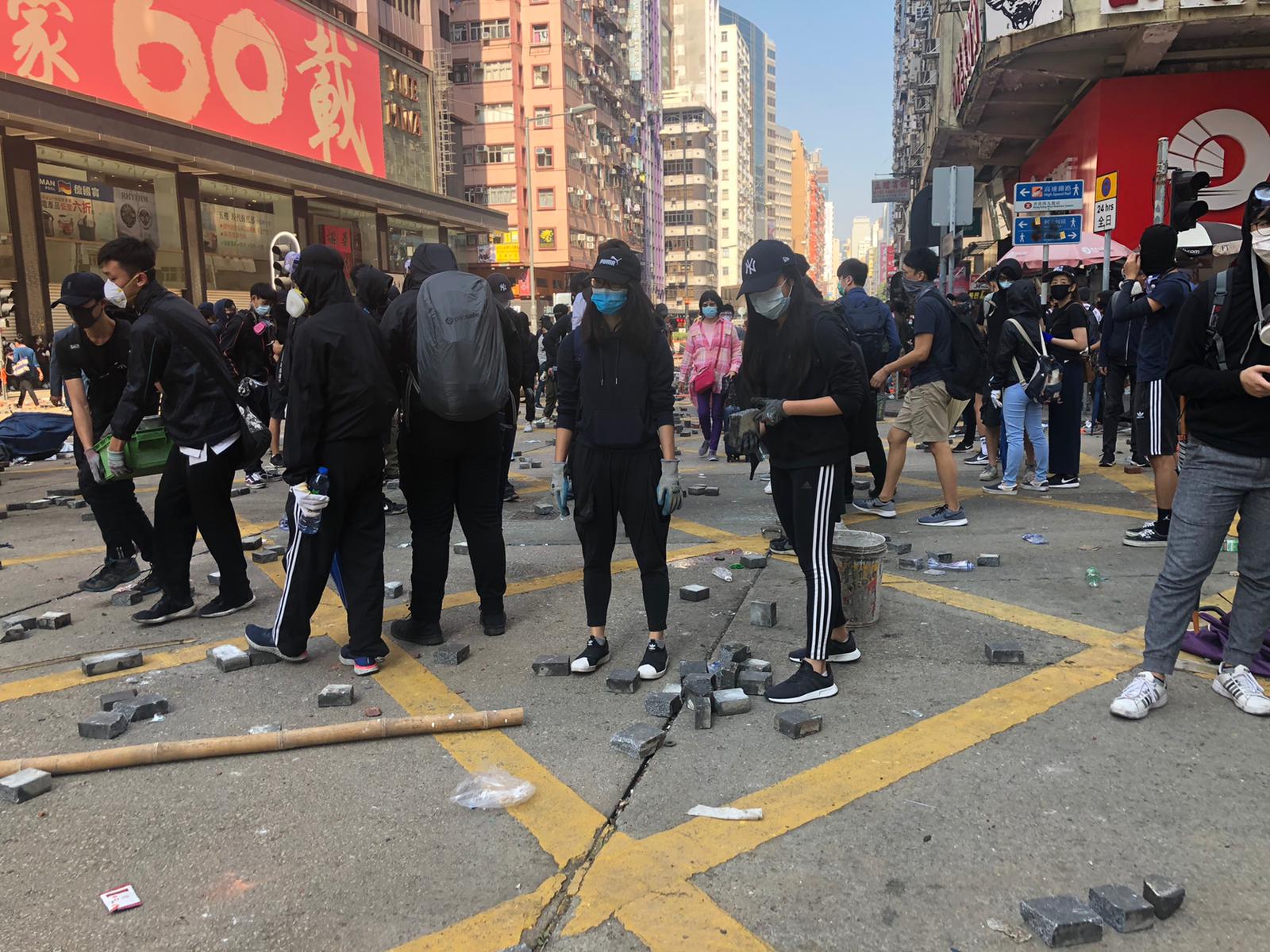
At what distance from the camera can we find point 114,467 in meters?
5.03

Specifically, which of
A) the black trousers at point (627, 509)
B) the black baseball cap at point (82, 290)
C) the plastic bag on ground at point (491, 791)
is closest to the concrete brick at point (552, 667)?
the black trousers at point (627, 509)

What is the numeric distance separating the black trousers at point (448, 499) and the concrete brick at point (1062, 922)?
3.13 meters

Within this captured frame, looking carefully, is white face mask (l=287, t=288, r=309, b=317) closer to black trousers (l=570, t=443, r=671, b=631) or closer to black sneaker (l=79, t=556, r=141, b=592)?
black trousers (l=570, t=443, r=671, b=631)

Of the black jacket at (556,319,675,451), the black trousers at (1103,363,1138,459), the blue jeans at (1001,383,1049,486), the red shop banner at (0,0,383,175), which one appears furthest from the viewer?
the red shop banner at (0,0,383,175)

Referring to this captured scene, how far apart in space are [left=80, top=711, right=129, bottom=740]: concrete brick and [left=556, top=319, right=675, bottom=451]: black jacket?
221cm

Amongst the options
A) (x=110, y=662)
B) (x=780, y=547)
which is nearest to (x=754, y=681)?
(x=780, y=547)

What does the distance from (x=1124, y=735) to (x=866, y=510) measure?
13.9 feet

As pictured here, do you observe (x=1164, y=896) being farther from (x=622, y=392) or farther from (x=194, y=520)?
(x=194, y=520)

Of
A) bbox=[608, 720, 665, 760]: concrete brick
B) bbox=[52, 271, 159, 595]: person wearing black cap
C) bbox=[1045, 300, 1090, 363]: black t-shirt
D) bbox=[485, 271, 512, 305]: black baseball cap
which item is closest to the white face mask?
bbox=[52, 271, 159, 595]: person wearing black cap

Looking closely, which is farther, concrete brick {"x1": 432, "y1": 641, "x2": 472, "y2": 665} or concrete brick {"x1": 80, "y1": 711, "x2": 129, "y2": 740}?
concrete brick {"x1": 432, "y1": 641, "x2": 472, "y2": 665}

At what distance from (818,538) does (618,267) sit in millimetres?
1455

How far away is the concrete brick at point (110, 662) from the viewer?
14.3ft

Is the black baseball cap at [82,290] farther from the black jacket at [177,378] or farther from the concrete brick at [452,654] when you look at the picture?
the concrete brick at [452,654]

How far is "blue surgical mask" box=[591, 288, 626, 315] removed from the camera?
13.2 feet
